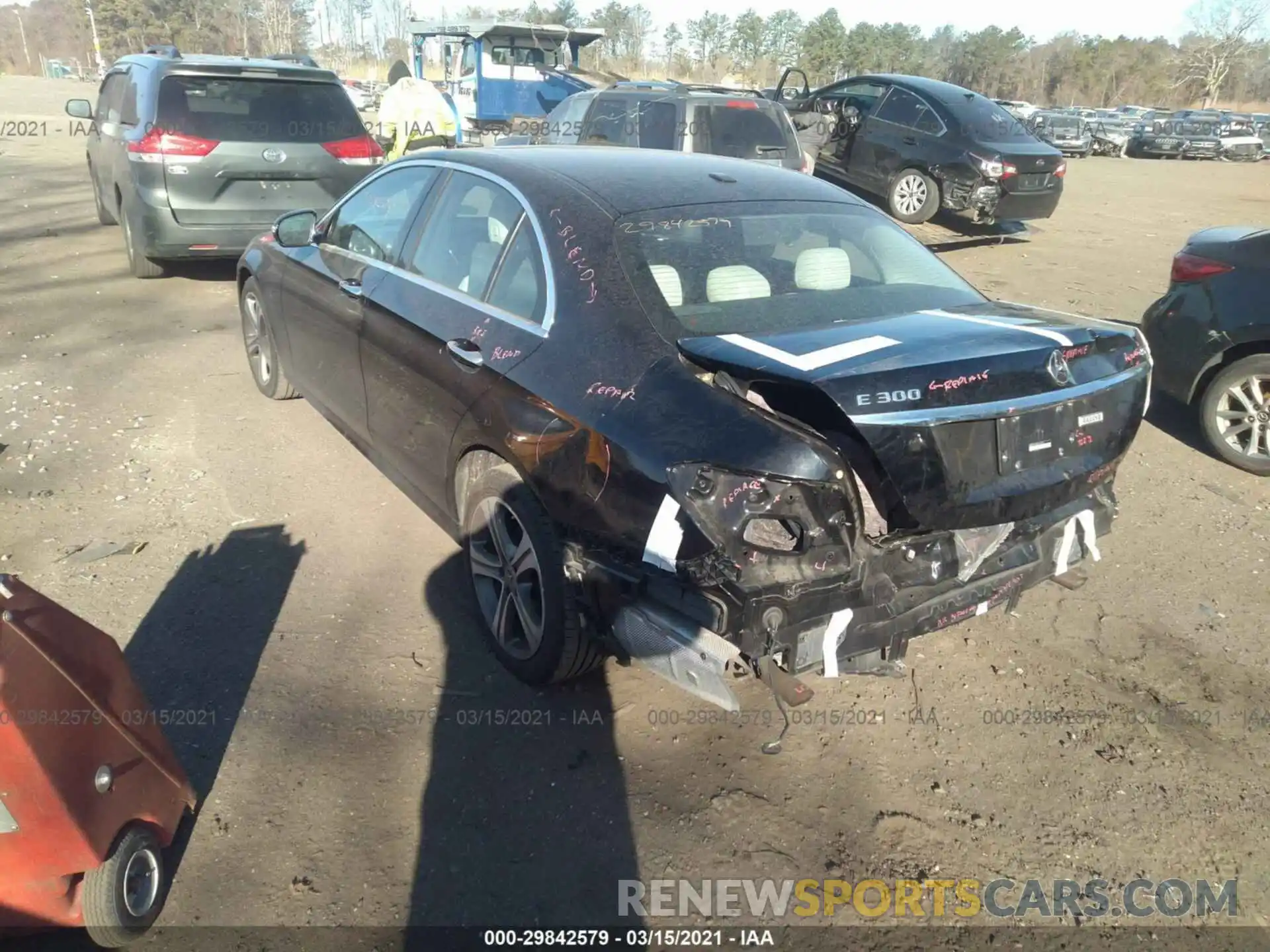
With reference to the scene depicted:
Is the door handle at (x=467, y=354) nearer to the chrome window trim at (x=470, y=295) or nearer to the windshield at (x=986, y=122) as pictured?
the chrome window trim at (x=470, y=295)

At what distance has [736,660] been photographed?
2.57 metres

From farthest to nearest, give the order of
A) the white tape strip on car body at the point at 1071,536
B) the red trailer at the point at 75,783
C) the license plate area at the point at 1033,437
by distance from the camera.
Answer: the white tape strip on car body at the point at 1071,536 → the license plate area at the point at 1033,437 → the red trailer at the point at 75,783

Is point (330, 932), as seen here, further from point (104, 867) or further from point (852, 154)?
point (852, 154)

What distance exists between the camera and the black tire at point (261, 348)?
17.9ft

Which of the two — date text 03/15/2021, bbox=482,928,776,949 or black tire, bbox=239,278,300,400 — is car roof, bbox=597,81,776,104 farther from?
date text 03/15/2021, bbox=482,928,776,949

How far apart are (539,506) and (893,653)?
119cm

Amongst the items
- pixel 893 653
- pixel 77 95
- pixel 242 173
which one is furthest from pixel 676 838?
pixel 77 95

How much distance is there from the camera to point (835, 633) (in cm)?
257

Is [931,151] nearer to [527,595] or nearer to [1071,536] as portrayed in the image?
[1071,536]

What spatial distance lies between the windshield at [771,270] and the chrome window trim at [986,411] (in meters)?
0.60

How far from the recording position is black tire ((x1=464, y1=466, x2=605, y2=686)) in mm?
2973

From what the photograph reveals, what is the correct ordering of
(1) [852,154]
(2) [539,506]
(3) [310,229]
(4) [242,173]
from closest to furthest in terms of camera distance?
1. (2) [539,506]
2. (3) [310,229]
3. (4) [242,173]
4. (1) [852,154]

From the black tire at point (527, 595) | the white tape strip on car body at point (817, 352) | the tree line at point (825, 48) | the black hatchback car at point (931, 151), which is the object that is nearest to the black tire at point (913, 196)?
the black hatchback car at point (931, 151)

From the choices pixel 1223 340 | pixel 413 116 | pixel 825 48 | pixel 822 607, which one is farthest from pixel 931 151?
pixel 825 48
